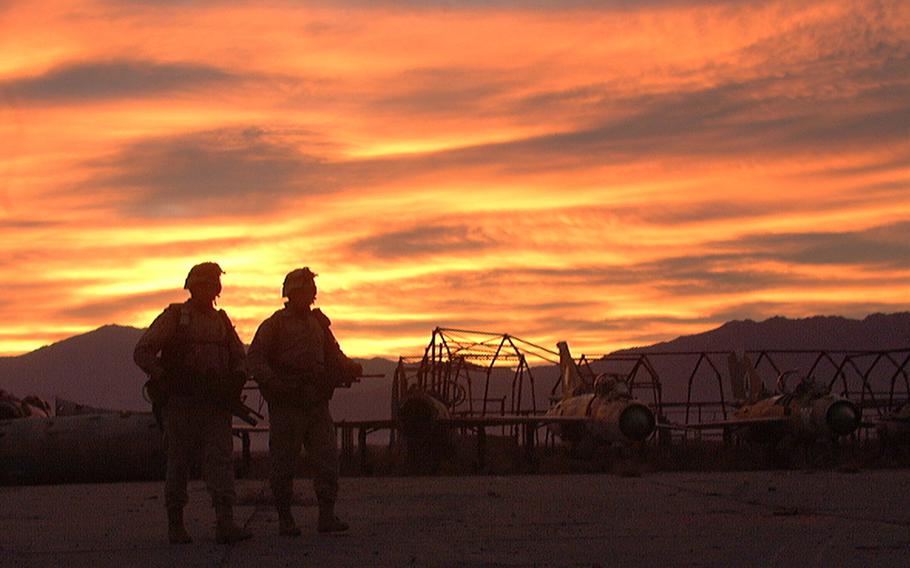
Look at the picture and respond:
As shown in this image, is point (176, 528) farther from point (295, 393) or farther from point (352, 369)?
point (352, 369)

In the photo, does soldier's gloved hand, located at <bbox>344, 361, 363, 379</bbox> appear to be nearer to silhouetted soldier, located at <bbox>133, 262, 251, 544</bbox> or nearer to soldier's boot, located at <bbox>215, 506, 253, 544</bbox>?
silhouetted soldier, located at <bbox>133, 262, 251, 544</bbox>

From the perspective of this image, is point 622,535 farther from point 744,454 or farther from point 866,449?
point 866,449

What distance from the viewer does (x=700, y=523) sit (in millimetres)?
12633

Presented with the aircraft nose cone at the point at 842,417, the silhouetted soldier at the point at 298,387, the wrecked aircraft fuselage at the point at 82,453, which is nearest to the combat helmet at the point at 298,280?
the silhouetted soldier at the point at 298,387

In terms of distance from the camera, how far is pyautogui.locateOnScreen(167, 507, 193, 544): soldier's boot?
11.8 metres

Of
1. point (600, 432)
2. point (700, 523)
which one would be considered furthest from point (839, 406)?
point (700, 523)

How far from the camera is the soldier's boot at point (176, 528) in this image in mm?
11789

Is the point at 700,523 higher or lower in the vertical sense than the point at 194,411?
lower

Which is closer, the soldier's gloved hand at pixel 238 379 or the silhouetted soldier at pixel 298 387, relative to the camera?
the soldier's gloved hand at pixel 238 379

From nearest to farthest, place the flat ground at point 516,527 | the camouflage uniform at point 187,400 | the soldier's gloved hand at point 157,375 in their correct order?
1. the flat ground at point 516,527
2. the soldier's gloved hand at point 157,375
3. the camouflage uniform at point 187,400

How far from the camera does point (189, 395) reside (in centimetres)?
1191

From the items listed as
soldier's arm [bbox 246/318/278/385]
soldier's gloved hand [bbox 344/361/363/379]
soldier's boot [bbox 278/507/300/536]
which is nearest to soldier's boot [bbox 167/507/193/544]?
soldier's boot [bbox 278/507/300/536]

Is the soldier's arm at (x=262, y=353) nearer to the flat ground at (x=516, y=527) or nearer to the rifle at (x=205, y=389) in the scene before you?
the rifle at (x=205, y=389)

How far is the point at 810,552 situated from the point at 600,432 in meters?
21.9
